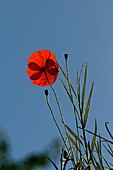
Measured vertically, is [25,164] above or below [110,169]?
below

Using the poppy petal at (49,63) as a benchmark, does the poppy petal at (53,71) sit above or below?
below

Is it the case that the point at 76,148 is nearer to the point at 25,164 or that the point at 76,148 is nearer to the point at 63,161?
the point at 63,161

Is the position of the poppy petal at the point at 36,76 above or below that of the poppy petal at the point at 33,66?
below

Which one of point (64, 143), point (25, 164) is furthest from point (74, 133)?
point (25, 164)

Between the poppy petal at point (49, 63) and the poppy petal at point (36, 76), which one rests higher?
the poppy petal at point (49, 63)

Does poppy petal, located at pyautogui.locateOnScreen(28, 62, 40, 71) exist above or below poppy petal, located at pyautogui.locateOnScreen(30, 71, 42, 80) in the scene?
above

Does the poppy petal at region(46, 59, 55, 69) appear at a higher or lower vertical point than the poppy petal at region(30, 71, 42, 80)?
higher

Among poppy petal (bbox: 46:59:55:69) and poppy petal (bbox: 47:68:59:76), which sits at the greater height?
poppy petal (bbox: 46:59:55:69)

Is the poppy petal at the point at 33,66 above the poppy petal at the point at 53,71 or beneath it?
above
